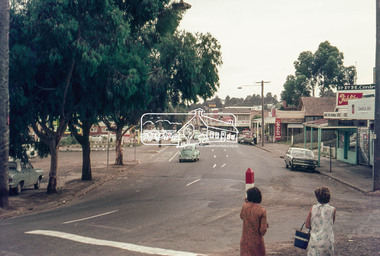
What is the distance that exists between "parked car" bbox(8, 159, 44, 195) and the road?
3.25m

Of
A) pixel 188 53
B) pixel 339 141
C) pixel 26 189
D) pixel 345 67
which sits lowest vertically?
pixel 26 189

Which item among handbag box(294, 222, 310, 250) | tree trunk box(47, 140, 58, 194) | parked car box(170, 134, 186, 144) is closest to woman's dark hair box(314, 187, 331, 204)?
handbag box(294, 222, 310, 250)

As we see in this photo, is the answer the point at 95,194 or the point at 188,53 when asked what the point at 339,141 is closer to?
the point at 188,53

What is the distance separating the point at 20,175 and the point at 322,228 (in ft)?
52.9

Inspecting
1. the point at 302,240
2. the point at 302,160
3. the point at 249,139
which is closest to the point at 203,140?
the point at 249,139

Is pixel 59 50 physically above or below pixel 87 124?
above

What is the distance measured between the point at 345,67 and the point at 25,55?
78.1 meters

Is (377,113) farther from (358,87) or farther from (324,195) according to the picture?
(358,87)

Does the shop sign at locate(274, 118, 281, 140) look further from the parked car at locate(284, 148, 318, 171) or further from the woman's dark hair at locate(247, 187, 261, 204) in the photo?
the woman's dark hair at locate(247, 187, 261, 204)

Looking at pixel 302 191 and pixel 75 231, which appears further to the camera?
pixel 302 191

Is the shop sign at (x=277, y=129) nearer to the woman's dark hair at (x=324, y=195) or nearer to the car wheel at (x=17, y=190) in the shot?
the car wheel at (x=17, y=190)

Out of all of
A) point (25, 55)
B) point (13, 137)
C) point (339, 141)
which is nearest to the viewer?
point (25, 55)

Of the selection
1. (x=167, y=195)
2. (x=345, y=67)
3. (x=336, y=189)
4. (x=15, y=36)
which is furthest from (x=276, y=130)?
(x=15, y=36)

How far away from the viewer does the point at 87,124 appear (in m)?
22.1
